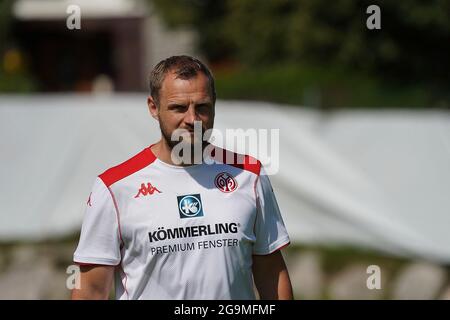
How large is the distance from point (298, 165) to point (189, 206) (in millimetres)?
8625

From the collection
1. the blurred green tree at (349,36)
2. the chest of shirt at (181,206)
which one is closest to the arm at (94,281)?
the chest of shirt at (181,206)

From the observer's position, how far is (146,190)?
411cm

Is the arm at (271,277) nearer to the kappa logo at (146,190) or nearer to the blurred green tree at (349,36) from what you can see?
the kappa logo at (146,190)

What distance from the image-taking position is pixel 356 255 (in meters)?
11.9

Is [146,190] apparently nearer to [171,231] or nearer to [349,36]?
[171,231]

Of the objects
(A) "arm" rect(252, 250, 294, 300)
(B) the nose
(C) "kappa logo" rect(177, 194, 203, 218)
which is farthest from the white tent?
(B) the nose

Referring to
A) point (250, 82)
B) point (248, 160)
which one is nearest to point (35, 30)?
point (250, 82)

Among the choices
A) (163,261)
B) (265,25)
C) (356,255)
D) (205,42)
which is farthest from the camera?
(205,42)

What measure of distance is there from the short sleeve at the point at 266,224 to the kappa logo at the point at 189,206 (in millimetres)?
263

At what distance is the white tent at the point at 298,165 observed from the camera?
39.6 ft

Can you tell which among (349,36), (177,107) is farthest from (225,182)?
(349,36)

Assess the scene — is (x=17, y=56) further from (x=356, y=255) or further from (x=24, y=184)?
(x=356, y=255)

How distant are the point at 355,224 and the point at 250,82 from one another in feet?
47.0

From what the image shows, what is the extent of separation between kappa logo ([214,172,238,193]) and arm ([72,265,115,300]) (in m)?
0.53
